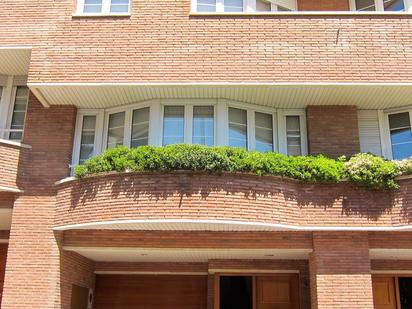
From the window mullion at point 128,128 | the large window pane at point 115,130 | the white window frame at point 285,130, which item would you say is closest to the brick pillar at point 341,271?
the white window frame at point 285,130

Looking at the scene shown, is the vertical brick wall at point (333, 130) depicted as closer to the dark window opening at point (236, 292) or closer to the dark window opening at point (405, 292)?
the dark window opening at point (405, 292)

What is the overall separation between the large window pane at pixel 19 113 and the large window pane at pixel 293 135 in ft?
23.7

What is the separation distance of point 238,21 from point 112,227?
5999 millimetres

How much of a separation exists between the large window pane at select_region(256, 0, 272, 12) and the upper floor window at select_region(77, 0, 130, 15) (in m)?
3.62

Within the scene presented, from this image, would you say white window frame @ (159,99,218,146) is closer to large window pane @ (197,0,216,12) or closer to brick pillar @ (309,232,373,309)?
large window pane @ (197,0,216,12)

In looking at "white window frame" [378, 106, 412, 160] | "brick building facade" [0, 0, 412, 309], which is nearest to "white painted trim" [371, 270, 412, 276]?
"brick building facade" [0, 0, 412, 309]

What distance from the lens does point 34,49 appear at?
1341 centimetres

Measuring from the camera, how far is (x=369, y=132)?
14.2m

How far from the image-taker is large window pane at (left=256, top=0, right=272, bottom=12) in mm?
14898

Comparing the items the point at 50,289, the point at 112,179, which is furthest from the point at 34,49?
the point at 50,289

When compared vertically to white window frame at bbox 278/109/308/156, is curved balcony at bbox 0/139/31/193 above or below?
below

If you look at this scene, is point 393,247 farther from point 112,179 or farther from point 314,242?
point 112,179

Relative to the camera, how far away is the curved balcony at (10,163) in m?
12.9

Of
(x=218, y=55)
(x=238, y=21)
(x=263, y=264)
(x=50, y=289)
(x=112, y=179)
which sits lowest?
(x=50, y=289)
